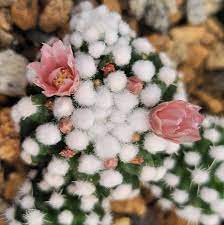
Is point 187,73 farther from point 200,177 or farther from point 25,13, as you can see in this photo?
point 25,13

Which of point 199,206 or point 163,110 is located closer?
point 163,110

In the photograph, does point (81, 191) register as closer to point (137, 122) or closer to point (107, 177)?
point (107, 177)

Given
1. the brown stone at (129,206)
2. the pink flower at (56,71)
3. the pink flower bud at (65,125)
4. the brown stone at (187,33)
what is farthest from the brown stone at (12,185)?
the brown stone at (187,33)

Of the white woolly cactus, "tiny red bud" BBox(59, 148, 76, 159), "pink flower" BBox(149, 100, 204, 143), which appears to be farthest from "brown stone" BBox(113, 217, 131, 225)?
"pink flower" BBox(149, 100, 204, 143)

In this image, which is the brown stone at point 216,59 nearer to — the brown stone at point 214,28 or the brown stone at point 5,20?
the brown stone at point 214,28

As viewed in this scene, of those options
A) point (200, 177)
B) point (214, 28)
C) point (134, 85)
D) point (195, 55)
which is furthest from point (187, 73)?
point (134, 85)

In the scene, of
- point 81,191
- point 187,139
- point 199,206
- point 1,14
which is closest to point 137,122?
point 187,139
